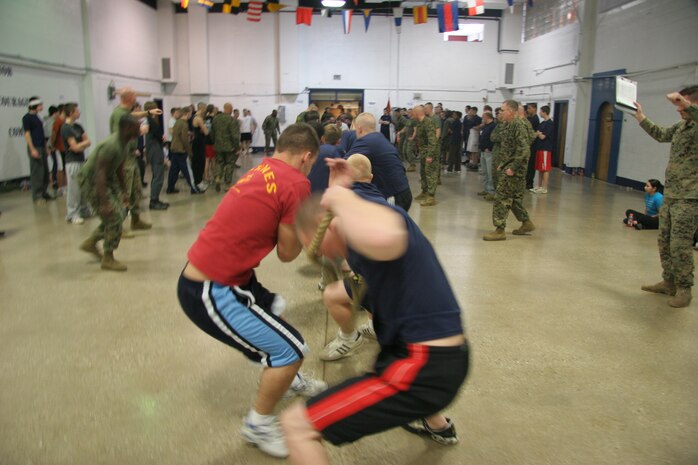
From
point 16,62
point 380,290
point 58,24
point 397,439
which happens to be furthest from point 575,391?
point 58,24

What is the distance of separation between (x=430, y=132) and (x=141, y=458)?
766cm

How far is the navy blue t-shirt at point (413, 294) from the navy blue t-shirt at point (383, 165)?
322cm

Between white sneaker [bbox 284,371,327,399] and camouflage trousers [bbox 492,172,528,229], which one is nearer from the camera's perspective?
white sneaker [bbox 284,371,327,399]

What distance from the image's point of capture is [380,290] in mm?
1642

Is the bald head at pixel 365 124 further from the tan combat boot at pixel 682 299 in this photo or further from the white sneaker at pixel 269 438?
the white sneaker at pixel 269 438

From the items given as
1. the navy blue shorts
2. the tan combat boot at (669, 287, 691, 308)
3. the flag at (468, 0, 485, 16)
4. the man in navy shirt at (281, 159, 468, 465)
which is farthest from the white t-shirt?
the man in navy shirt at (281, 159, 468, 465)

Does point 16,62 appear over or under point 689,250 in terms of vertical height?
over

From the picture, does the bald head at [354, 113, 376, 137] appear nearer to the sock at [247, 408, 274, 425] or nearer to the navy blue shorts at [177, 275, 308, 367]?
the navy blue shorts at [177, 275, 308, 367]

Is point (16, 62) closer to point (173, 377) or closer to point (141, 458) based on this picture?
point (173, 377)

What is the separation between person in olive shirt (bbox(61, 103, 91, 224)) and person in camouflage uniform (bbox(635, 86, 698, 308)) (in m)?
6.36

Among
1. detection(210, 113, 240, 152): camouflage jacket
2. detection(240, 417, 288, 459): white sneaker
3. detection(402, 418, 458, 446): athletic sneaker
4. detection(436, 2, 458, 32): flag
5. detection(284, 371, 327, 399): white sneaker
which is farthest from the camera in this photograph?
detection(436, 2, 458, 32): flag

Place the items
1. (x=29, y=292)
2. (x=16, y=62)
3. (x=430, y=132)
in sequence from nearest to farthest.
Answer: (x=29, y=292) < (x=430, y=132) < (x=16, y=62)

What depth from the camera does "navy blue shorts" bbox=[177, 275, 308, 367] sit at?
2191 millimetres

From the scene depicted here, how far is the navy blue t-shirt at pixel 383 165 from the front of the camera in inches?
191
